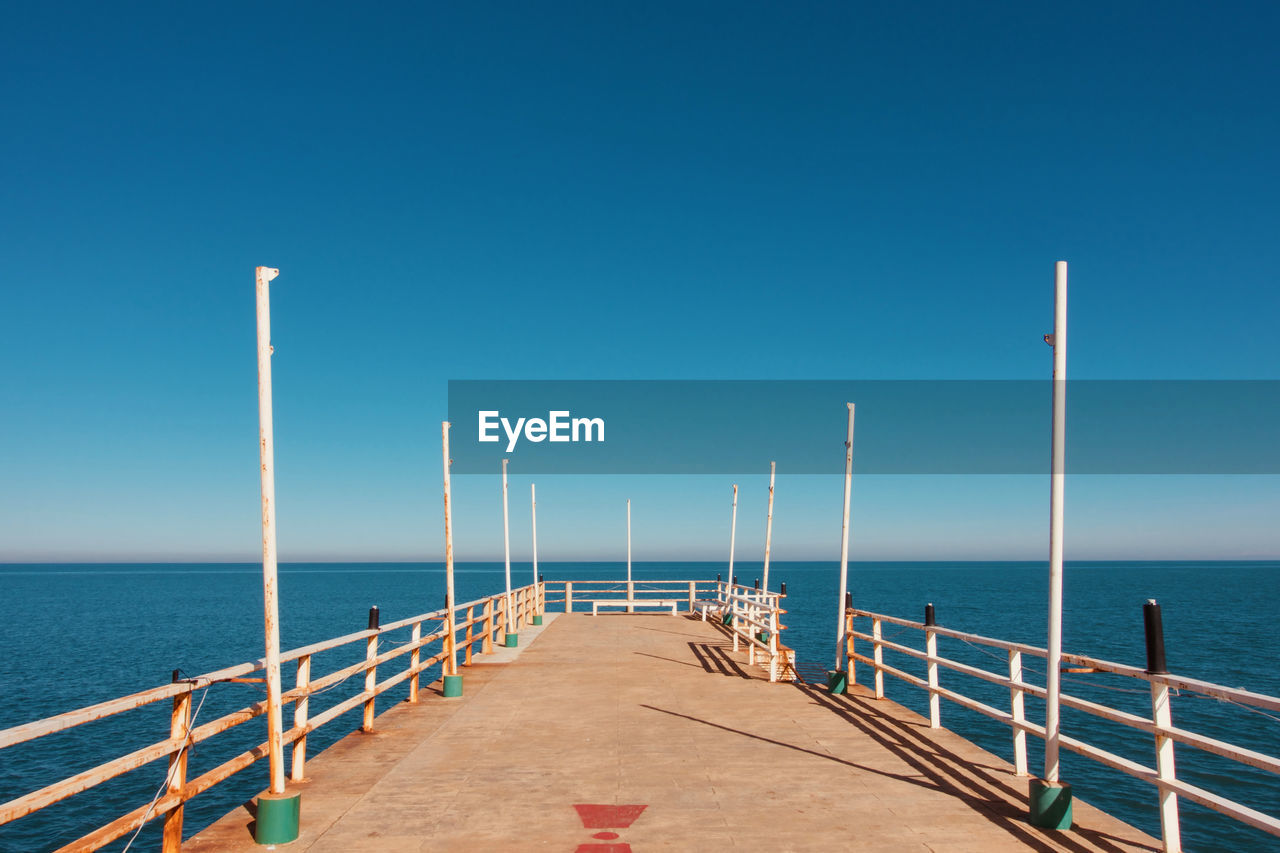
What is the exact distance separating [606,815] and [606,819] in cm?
11

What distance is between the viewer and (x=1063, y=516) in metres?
6.97

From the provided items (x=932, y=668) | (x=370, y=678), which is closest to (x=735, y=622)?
(x=932, y=668)

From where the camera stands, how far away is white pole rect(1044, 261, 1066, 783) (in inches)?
264

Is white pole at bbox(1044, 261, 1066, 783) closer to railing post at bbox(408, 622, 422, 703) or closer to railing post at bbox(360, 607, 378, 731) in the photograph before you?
railing post at bbox(360, 607, 378, 731)

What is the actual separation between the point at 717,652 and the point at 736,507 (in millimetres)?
10479

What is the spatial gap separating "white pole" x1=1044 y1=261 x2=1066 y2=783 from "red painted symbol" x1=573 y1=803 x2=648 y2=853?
3.28 m

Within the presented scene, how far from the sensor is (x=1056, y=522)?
22.8ft

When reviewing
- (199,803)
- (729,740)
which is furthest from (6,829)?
(729,740)

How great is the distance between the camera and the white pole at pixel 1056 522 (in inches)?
264

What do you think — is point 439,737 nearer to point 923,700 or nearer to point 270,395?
point 270,395

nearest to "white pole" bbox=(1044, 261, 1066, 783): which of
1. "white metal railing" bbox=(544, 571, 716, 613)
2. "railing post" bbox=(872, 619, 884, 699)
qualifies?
"railing post" bbox=(872, 619, 884, 699)

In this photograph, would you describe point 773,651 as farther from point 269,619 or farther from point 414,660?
point 269,619

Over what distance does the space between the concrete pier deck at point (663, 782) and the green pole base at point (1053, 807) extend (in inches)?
4.7

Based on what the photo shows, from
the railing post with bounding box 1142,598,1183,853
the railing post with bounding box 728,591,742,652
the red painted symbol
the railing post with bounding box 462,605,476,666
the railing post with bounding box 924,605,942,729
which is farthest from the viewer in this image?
the railing post with bounding box 728,591,742,652
